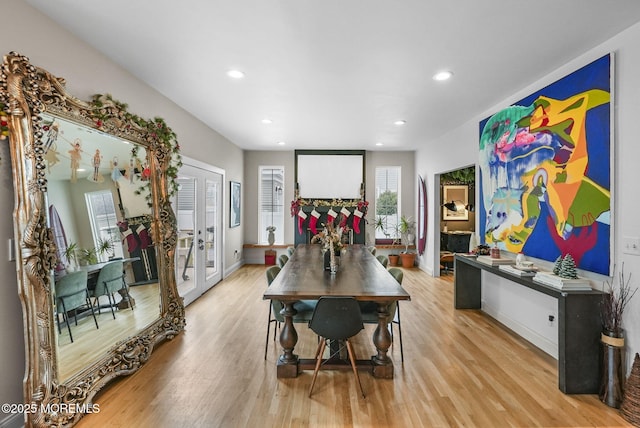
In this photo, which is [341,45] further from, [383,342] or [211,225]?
[211,225]

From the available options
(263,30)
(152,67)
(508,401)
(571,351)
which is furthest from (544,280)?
(152,67)

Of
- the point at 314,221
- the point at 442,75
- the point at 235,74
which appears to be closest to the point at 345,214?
the point at 314,221

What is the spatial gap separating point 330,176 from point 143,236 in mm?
5081

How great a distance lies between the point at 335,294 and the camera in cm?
243

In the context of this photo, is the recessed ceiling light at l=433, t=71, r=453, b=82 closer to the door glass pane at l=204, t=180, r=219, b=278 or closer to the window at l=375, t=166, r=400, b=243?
the door glass pane at l=204, t=180, r=219, b=278

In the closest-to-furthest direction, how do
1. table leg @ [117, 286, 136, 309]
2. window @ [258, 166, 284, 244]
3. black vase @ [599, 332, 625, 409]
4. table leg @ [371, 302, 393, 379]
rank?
1. black vase @ [599, 332, 625, 409]
2. table leg @ [371, 302, 393, 379]
3. table leg @ [117, 286, 136, 309]
4. window @ [258, 166, 284, 244]

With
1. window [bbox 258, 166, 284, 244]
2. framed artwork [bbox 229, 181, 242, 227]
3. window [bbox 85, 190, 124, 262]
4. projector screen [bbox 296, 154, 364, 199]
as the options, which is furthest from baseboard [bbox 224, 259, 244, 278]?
window [bbox 85, 190, 124, 262]

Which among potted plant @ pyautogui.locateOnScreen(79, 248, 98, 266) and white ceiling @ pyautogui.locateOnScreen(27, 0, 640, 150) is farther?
potted plant @ pyautogui.locateOnScreen(79, 248, 98, 266)

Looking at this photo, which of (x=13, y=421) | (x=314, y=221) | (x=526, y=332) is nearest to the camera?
(x=13, y=421)

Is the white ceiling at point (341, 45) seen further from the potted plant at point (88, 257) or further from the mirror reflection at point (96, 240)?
the potted plant at point (88, 257)

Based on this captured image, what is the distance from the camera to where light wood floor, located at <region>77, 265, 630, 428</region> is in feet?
7.04

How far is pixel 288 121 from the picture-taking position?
5.00 meters

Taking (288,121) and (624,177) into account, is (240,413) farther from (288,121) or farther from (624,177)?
(288,121)

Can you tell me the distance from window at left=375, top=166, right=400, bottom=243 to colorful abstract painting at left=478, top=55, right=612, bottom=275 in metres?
3.80
